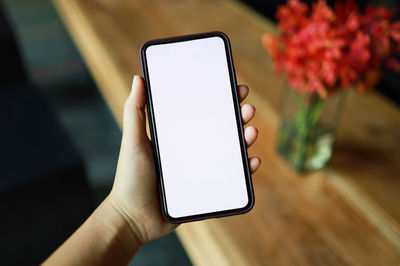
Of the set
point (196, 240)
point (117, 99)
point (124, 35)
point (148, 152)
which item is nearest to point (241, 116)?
point (148, 152)

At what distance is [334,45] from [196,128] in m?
0.28

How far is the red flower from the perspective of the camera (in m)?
0.63

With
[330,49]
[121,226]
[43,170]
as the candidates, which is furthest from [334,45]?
[43,170]

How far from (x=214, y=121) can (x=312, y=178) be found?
0.41 metres

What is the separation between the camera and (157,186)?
572 mm

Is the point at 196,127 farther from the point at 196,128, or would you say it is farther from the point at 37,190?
the point at 37,190

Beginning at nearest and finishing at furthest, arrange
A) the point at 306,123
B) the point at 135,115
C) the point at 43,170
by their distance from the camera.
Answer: the point at 135,115, the point at 306,123, the point at 43,170

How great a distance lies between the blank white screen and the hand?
0.02 m

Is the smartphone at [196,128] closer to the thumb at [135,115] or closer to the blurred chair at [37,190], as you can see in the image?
the thumb at [135,115]

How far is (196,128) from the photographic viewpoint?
0.54 m

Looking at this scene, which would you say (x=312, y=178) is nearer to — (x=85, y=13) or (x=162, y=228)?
(x=162, y=228)

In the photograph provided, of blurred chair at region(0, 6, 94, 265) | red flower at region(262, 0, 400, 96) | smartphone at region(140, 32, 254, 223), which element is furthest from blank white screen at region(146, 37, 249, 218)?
blurred chair at region(0, 6, 94, 265)

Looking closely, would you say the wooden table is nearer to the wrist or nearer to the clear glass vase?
the clear glass vase

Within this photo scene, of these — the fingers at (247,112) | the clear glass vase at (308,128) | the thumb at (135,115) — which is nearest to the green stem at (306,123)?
the clear glass vase at (308,128)
